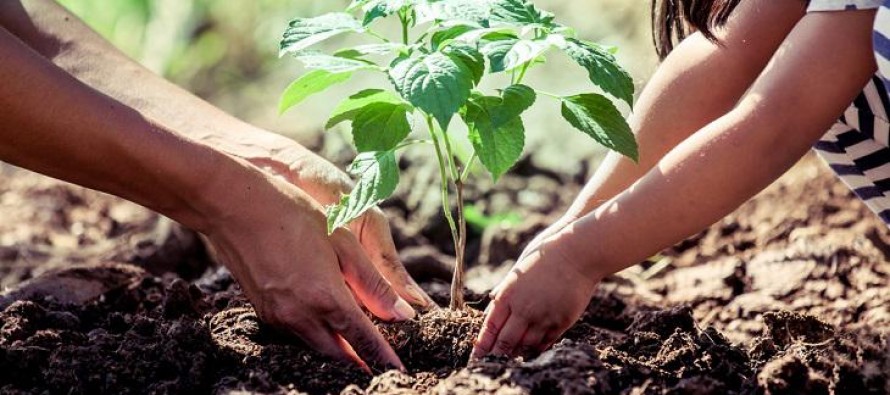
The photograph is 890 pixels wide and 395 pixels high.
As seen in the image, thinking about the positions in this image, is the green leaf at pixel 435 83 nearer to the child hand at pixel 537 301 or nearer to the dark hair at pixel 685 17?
the child hand at pixel 537 301

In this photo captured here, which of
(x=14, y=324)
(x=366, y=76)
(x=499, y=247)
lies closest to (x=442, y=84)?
(x=14, y=324)

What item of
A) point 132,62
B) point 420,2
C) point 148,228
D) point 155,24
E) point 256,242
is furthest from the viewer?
point 155,24

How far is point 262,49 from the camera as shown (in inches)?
212

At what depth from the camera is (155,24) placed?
5.79m

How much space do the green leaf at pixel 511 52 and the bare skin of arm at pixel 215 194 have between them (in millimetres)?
498

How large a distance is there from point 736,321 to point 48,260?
2.13m

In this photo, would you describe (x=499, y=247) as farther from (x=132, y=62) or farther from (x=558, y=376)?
(x=558, y=376)

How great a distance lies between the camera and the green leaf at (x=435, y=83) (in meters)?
1.81

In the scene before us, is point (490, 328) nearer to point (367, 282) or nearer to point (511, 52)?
point (367, 282)

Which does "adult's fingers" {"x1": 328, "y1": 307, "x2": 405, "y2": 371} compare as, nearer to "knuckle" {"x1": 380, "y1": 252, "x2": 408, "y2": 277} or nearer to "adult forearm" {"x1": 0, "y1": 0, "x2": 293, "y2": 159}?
"knuckle" {"x1": 380, "y1": 252, "x2": 408, "y2": 277}

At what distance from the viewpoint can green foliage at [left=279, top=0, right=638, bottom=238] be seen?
190cm

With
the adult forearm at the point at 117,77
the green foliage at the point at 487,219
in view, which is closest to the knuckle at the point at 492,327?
the adult forearm at the point at 117,77

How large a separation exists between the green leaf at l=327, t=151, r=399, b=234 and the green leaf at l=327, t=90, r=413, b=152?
25mm

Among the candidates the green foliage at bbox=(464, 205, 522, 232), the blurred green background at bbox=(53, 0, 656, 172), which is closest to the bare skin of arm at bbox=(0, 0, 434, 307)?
the green foliage at bbox=(464, 205, 522, 232)
